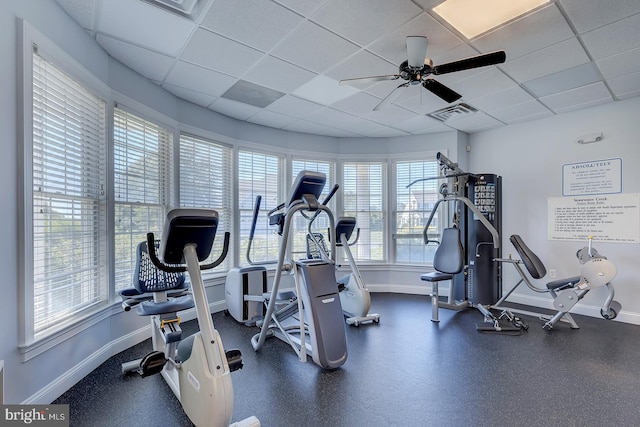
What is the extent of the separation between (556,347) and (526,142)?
2.87 metres

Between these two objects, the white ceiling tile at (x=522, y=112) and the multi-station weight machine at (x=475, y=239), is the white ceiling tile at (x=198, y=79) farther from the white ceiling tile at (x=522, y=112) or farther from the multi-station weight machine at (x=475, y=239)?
the white ceiling tile at (x=522, y=112)

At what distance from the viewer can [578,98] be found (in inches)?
142

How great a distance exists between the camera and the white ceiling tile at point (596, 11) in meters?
2.01

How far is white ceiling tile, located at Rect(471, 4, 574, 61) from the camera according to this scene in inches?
84.7

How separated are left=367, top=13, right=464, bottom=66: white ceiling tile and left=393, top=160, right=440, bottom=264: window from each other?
269 cm

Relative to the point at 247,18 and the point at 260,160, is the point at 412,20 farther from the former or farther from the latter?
the point at 260,160

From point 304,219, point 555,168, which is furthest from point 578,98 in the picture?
point 304,219

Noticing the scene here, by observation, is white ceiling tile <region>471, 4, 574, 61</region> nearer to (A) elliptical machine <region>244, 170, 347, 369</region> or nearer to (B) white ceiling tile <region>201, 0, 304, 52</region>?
(B) white ceiling tile <region>201, 0, 304, 52</region>

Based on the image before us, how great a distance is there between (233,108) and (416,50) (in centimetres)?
254

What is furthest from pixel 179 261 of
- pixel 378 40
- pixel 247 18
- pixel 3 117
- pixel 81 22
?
pixel 378 40

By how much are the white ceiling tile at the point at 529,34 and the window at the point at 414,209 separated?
2612 mm

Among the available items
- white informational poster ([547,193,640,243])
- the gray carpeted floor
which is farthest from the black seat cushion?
white informational poster ([547,193,640,243])

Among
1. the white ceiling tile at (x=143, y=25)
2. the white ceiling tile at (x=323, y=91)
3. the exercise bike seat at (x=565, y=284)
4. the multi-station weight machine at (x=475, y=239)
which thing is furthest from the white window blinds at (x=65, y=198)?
the exercise bike seat at (x=565, y=284)

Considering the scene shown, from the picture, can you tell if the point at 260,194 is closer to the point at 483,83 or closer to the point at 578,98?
the point at 483,83
